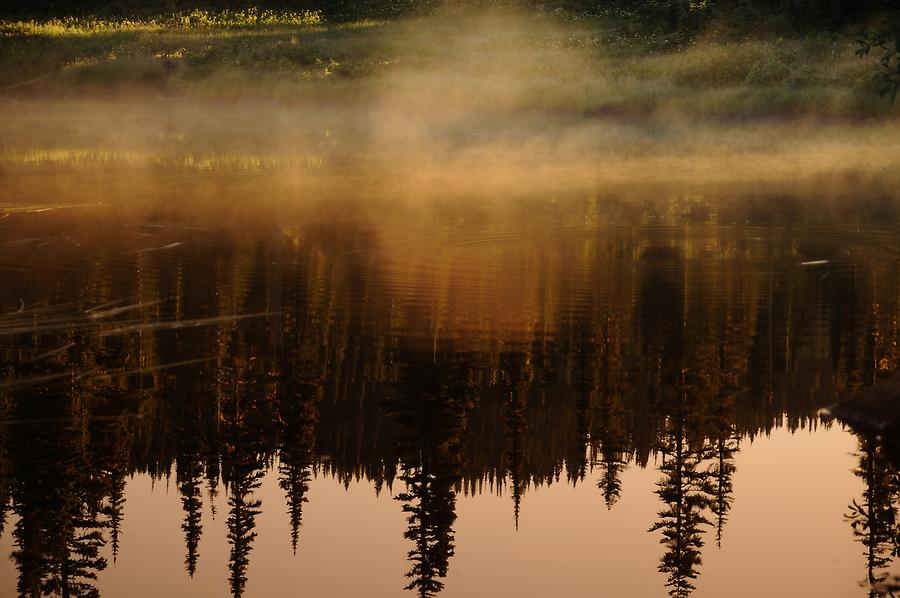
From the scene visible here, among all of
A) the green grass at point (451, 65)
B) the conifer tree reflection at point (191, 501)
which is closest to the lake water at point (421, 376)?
the conifer tree reflection at point (191, 501)

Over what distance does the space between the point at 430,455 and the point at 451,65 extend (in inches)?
2661

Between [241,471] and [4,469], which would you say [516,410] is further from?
[4,469]

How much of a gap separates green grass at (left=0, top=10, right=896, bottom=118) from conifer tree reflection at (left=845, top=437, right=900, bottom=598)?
166ft

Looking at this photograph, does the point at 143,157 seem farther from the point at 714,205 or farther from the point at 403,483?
the point at 403,483

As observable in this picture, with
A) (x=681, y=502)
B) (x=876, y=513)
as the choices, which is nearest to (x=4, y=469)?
(x=681, y=502)

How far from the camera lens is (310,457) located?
12203mm

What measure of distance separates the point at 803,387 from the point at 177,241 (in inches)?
550

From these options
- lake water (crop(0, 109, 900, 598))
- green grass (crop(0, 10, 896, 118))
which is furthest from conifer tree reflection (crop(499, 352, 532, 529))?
green grass (crop(0, 10, 896, 118))

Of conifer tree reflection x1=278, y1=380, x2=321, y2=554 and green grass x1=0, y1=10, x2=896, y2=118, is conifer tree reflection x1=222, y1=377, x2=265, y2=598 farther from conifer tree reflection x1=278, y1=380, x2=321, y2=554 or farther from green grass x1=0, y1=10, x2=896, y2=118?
green grass x1=0, y1=10, x2=896, y2=118

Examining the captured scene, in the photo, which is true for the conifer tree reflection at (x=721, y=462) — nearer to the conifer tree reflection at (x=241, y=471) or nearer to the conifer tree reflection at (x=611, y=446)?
the conifer tree reflection at (x=611, y=446)

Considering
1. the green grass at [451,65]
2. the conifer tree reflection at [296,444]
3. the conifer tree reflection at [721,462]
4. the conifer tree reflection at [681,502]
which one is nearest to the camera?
the conifer tree reflection at [681,502]

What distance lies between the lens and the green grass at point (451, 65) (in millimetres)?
65062

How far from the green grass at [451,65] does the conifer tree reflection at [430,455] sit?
4931cm

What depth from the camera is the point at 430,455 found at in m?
12.1
